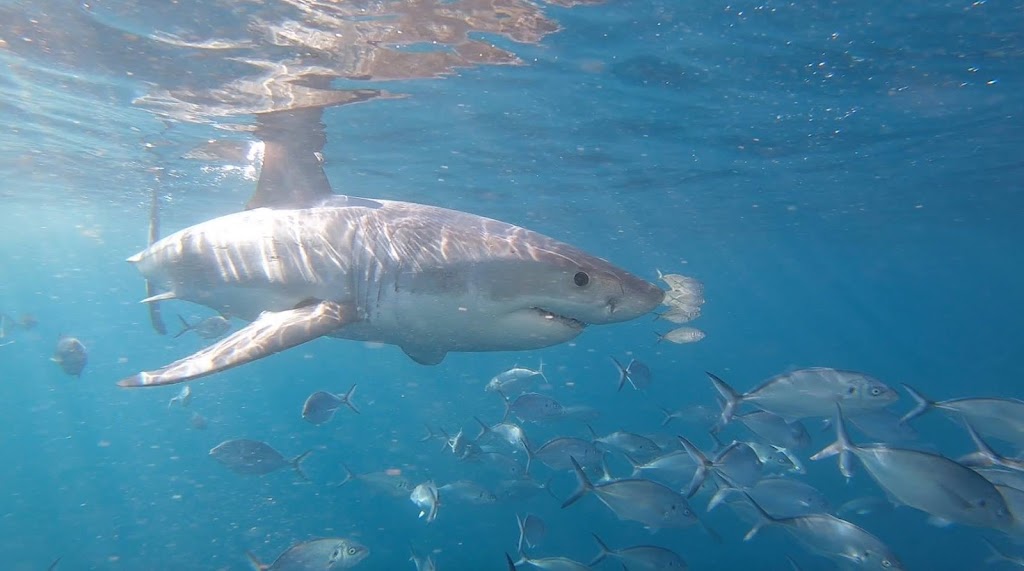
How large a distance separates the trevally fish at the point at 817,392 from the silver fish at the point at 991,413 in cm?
41

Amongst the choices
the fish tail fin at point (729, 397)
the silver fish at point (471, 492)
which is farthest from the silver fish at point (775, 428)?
the silver fish at point (471, 492)

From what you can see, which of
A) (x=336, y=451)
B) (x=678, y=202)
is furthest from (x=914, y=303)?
(x=336, y=451)

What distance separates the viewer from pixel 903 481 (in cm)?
553

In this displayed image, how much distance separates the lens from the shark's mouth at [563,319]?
13.3ft

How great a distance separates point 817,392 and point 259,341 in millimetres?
6005

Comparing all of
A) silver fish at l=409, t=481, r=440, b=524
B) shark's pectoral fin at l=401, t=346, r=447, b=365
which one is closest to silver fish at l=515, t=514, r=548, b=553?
silver fish at l=409, t=481, r=440, b=524

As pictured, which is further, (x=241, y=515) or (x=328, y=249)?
(x=241, y=515)

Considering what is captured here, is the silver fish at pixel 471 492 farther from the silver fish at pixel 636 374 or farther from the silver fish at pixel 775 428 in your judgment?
the silver fish at pixel 775 428

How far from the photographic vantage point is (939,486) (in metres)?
5.31

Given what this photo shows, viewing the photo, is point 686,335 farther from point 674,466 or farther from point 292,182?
point 292,182

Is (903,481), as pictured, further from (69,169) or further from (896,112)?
(69,169)

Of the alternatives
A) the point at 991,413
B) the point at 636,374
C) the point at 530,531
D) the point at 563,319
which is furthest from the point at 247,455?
the point at 991,413

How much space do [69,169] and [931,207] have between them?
123 feet

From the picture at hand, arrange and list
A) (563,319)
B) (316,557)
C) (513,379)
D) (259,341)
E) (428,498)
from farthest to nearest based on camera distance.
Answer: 1. (513,379)
2. (428,498)
3. (316,557)
4. (259,341)
5. (563,319)
